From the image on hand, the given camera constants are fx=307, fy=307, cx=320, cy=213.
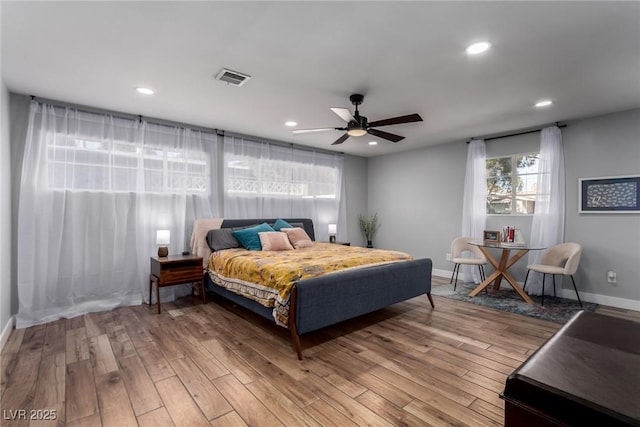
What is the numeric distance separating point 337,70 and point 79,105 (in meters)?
3.25

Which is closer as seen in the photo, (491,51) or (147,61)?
(491,51)

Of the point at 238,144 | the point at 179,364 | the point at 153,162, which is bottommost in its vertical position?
the point at 179,364

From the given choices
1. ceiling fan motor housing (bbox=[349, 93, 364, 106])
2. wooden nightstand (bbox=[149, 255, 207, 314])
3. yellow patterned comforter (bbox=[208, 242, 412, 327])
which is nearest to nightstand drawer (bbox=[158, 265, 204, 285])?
wooden nightstand (bbox=[149, 255, 207, 314])

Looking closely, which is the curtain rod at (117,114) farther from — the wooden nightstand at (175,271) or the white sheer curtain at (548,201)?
the white sheer curtain at (548,201)

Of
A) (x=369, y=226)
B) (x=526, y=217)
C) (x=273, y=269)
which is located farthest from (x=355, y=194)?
(x=273, y=269)

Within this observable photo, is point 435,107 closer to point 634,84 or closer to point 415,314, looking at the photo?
point 634,84

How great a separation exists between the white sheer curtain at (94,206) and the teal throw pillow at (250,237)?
0.80 m

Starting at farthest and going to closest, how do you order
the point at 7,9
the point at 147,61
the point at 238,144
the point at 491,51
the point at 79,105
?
the point at 238,144, the point at 79,105, the point at 147,61, the point at 491,51, the point at 7,9

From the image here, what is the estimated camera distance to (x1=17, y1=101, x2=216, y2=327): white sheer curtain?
3445 mm

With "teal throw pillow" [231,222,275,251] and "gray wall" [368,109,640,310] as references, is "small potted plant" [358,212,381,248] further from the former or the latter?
"teal throw pillow" [231,222,275,251]

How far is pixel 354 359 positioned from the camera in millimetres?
2604

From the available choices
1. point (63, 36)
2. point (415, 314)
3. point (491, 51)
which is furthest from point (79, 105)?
point (415, 314)

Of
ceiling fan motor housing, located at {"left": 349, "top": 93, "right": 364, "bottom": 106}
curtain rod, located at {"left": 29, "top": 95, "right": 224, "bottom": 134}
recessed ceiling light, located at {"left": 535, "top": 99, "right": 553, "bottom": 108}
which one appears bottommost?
curtain rod, located at {"left": 29, "top": 95, "right": 224, "bottom": 134}

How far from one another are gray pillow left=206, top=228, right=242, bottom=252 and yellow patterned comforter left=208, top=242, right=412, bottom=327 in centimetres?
16
